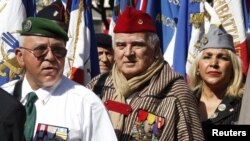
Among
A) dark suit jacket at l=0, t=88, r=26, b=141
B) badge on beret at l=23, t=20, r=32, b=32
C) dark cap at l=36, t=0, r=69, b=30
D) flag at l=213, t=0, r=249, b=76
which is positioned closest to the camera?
dark suit jacket at l=0, t=88, r=26, b=141

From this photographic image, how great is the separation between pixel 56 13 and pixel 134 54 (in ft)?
6.39

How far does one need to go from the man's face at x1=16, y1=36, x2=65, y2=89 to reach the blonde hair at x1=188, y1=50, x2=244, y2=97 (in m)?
1.63

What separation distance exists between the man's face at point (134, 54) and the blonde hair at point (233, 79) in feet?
2.70

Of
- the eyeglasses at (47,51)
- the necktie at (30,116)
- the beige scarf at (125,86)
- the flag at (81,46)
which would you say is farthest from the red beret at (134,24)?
the flag at (81,46)

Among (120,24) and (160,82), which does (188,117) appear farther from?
(120,24)

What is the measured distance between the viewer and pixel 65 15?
25.0 feet

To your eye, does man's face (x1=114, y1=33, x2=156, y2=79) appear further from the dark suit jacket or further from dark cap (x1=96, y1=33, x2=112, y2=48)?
dark cap (x1=96, y1=33, x2=112, y2=48)

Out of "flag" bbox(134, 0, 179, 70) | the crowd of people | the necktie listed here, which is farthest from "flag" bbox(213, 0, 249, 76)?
the necktie

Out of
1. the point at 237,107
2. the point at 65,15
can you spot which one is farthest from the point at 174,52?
the point at 237,107

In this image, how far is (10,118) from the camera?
3.75 metres

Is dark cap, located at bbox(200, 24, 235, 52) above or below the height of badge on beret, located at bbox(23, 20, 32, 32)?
below

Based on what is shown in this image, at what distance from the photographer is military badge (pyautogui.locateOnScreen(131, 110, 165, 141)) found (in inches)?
210

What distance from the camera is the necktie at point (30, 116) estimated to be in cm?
472

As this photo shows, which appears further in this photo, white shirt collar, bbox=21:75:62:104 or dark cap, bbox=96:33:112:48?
dark cap, bbox=96:33:112:48
